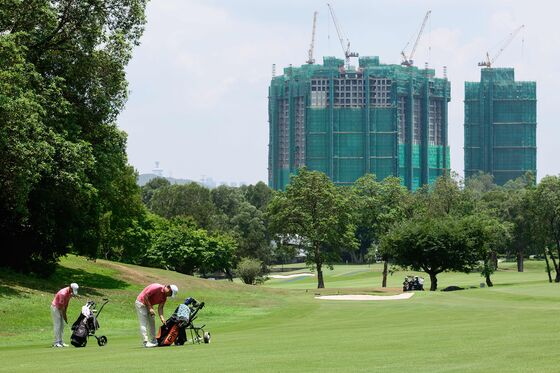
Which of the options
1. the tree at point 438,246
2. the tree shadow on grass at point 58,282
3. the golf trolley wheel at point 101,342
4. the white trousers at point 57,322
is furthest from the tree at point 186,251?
the golf trolley wheel at point 101,342

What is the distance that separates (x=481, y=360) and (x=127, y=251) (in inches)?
3789

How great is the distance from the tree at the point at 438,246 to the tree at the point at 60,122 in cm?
4532

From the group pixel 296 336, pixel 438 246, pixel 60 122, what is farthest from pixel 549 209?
pixel 296 336

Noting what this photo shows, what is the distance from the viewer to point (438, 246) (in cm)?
10288

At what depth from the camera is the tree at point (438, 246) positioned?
103 m

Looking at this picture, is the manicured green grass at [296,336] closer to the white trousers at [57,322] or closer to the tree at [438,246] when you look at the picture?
the white trousers at [57,322]

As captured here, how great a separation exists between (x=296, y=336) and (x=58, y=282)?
30.6m

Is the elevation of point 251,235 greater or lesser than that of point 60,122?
lesser

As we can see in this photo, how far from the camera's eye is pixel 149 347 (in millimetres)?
29922

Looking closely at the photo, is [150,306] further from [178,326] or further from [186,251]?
[186,251]

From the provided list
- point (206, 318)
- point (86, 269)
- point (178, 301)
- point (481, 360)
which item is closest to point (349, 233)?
point (86, 269)

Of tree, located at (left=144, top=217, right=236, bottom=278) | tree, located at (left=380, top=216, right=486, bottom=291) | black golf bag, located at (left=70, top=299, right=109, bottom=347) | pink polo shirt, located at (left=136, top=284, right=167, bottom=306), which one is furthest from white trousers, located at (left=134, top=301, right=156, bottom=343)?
tree, located at (left=144, top=217, right=236, bottom=278)

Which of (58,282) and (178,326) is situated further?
(58,282)

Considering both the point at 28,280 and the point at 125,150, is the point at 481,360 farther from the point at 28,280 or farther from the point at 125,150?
the point at 125,150
